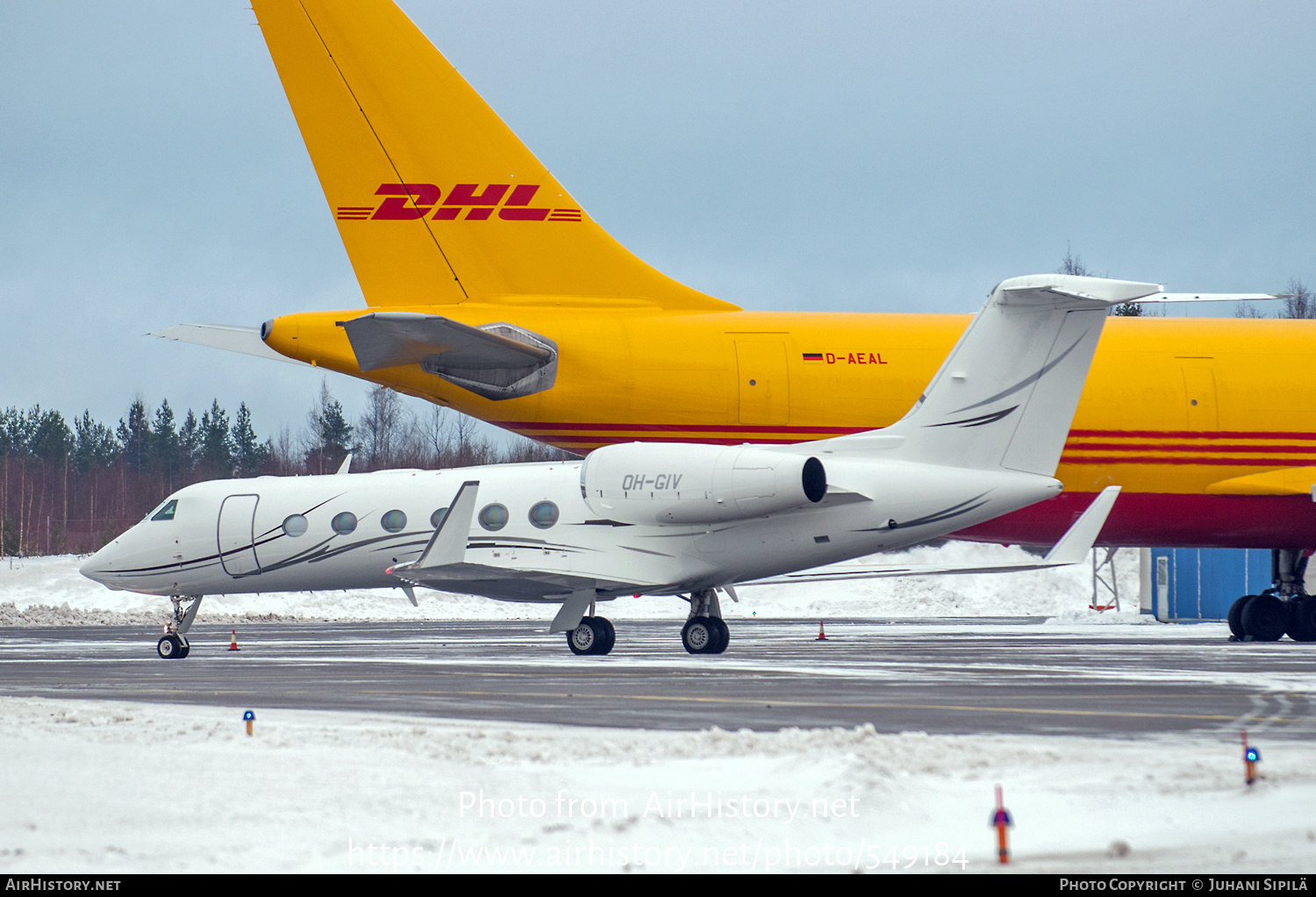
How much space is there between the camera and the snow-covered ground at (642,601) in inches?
1609

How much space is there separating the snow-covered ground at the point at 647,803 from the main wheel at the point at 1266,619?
55.6 feet

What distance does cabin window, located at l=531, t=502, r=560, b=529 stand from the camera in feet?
65.6

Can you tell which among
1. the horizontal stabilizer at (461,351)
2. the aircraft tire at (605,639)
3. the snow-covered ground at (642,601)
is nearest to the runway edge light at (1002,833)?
the horizontal stabilizer at (461,351)

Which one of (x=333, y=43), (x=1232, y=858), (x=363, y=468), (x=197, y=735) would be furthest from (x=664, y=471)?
(x=363, y=468)

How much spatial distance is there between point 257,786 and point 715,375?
1291 centimetres

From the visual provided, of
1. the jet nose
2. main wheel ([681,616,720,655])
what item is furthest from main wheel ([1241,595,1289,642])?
the jet nose

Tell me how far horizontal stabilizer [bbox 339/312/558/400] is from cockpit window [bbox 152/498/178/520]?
6.91 meters

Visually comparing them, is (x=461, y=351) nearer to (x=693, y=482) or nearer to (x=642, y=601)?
(x=693, y=482)

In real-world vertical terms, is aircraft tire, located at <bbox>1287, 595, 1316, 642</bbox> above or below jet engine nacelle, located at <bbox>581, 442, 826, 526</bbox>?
below

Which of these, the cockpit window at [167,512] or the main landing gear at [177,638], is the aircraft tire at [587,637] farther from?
the cockpit window at [167,512]

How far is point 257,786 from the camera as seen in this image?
7074 millimetres

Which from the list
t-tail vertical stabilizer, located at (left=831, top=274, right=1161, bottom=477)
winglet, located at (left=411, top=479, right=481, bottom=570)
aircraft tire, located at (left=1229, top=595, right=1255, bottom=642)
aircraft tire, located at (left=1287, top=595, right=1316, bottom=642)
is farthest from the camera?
aircraft tire, located at (left=1229, top=595, right=1255, bottom=642)

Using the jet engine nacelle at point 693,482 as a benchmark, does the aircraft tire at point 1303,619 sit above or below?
below

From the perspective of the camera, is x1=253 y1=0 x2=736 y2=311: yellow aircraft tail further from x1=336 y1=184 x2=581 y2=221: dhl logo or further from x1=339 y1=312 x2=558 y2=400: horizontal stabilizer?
x1=339 y1=312 x2=558 y2=400: horizontal stabilizer
